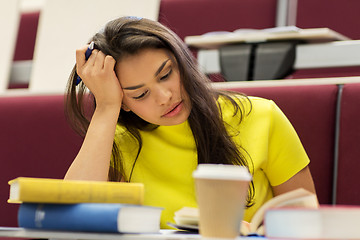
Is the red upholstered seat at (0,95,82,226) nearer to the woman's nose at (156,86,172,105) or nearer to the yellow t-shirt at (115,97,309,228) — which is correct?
the yellow t-shirt at (115,97,309,228)

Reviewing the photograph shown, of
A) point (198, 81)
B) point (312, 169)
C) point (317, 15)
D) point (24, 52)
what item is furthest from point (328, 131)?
point (24, 52)

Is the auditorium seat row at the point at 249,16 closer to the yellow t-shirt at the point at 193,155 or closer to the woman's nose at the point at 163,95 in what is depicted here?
the yellow t-shirt at the point at 193,155

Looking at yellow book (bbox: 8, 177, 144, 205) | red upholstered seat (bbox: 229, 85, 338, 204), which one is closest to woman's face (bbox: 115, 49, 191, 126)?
red upholstered seat (bbox: 229, 85, 338, 204)

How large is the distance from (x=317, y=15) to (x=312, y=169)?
0.72 metres

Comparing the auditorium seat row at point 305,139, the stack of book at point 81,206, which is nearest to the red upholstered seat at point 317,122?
the auditorium seat row at point 305,139

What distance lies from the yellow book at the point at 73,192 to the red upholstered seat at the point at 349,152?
670 mm

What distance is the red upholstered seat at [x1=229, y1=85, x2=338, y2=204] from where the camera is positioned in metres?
1.32

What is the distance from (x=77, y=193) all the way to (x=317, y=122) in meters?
0.75

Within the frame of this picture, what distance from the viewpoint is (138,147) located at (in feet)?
4.42

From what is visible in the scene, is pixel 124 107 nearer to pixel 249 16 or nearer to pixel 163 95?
pixel 163 95

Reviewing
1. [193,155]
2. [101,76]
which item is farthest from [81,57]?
[193,155]

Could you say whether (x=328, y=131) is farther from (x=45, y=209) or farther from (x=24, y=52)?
(x=24, y=52)

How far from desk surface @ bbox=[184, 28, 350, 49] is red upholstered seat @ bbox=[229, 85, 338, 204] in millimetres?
272

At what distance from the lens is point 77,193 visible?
72cm
